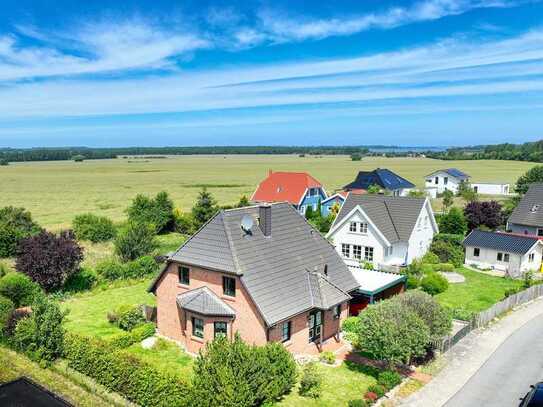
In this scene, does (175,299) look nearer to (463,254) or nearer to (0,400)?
(0,400)

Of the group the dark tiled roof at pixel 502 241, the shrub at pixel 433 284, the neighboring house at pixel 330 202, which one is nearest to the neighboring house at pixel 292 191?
the neighboring house at pixel 330 202

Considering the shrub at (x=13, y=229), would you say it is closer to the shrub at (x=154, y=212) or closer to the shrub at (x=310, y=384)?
the shrub at (x=154, y=212)

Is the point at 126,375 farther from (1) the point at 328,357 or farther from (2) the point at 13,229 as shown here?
(2) the point at 13,229

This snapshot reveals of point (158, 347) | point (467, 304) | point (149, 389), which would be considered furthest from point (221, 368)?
point (467, 304)

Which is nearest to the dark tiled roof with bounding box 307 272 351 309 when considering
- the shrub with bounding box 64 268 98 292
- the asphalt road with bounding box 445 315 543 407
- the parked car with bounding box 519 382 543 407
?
the asphalt road with bounding box 445 315 543 407

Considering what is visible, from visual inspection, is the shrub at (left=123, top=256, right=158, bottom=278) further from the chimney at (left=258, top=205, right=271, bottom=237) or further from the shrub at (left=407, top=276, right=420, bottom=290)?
the shrub at (left=407, top=276, right=420, bottom=290)

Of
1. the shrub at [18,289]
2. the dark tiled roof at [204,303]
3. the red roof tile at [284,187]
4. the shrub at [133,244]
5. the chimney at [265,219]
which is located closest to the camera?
the dark tiled roof at [204,303]
